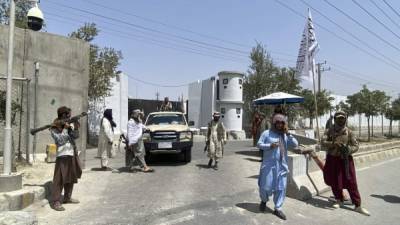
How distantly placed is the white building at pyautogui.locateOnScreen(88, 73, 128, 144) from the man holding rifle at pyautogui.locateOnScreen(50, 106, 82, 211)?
1593cm

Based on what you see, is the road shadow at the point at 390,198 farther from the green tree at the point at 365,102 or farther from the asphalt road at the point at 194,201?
the green tree at the point at 365,102

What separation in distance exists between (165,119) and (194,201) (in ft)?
20.5

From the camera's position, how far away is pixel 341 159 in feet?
27.8

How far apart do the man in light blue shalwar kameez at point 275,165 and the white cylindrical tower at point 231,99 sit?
2413 centimetres

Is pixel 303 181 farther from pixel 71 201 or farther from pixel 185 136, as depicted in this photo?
pixel 185 136

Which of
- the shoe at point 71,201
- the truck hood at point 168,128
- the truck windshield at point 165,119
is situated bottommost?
the shoe at point 71,201

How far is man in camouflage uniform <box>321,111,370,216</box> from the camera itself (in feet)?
27.3

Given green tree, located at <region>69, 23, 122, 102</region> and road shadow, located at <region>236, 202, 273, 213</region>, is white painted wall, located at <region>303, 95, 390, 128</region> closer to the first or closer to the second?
green tree, located at <region>69, 23, 122, 102</region>

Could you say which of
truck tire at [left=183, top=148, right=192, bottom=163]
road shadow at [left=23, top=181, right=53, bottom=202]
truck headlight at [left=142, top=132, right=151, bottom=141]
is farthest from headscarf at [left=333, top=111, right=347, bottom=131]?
truck tire at [left=183, top=148, right=192, bottom=163]

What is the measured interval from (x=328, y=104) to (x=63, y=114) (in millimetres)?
35880

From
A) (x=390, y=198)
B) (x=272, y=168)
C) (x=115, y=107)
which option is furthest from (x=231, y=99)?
(x=272, y=168)

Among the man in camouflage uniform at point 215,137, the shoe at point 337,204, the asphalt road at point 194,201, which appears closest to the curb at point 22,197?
the asphalt road at point 194,201

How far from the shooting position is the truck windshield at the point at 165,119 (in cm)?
1454

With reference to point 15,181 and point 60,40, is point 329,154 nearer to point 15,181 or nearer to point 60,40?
point 15,181
